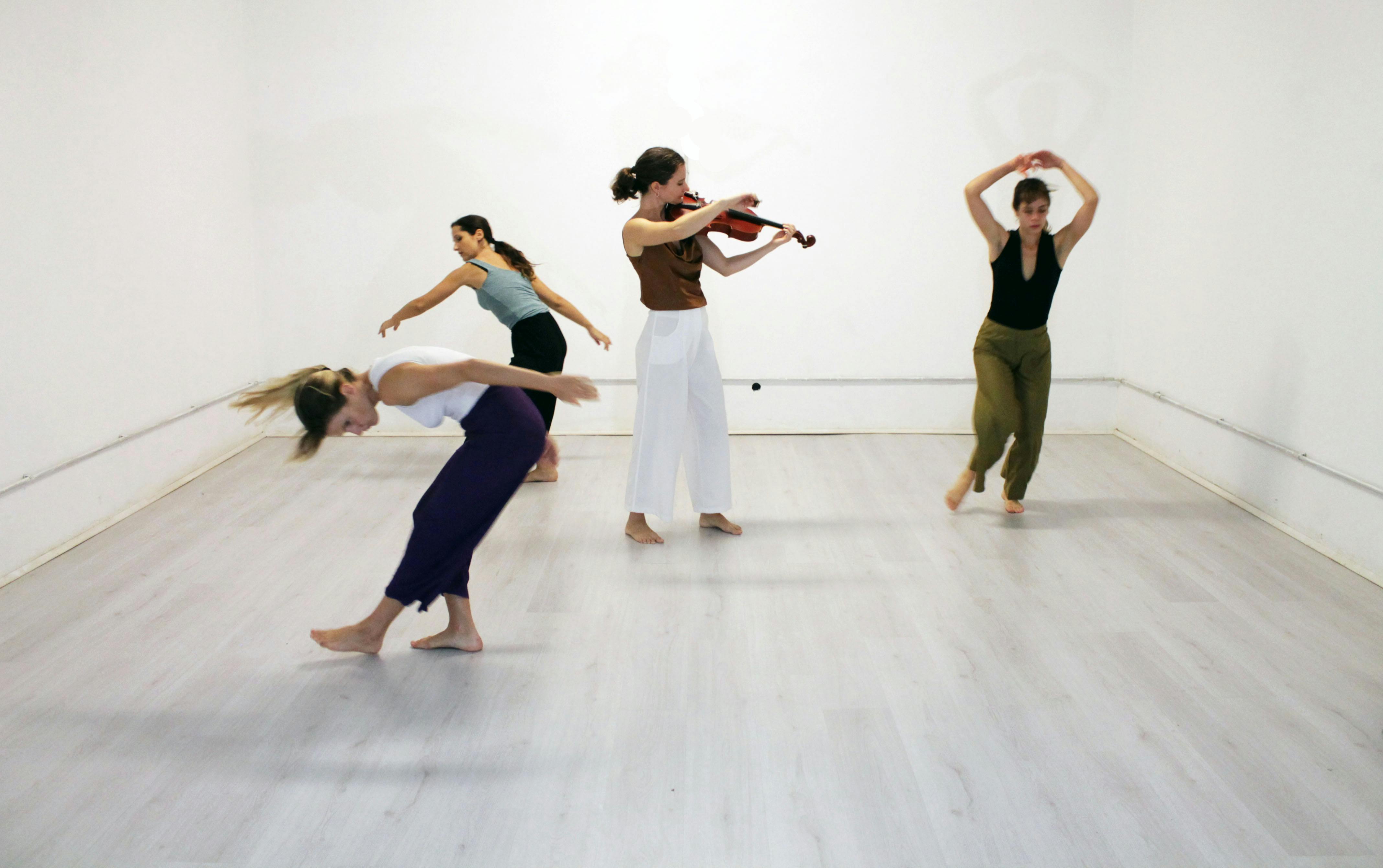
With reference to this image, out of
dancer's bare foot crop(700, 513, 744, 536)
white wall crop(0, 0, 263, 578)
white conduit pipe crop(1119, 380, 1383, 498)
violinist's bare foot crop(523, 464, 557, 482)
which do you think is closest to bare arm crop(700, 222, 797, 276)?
dancer's bare foot crop(700, 513, 744, 536)

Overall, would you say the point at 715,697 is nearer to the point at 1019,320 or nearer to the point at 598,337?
the point at 1019,320

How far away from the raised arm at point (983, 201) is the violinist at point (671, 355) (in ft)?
2.42

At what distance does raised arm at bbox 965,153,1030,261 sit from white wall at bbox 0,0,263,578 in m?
3.40

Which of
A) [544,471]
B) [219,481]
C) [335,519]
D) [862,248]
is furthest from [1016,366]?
[219,481]

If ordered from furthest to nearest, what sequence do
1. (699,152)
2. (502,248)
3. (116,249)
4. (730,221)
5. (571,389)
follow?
(699,152) → (502,248) → (116,249) → (730,221) → (571,389)

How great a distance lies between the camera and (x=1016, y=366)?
4.12 meters

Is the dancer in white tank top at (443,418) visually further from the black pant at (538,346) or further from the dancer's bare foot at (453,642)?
the black pant at (538,346)

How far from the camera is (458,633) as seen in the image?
304cm

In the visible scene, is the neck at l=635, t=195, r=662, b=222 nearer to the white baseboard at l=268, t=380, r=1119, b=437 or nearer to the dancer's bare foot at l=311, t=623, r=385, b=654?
the dancer's bare foot at l=311, t=623, r=385, b=654

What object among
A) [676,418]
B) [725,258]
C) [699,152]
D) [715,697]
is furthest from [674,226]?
[699,152]

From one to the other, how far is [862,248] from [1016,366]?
1569 mm

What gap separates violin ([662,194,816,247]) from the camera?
3680 millimetres

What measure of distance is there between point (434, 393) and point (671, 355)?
120cm

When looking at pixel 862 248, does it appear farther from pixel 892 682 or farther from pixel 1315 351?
pixel 892 682
